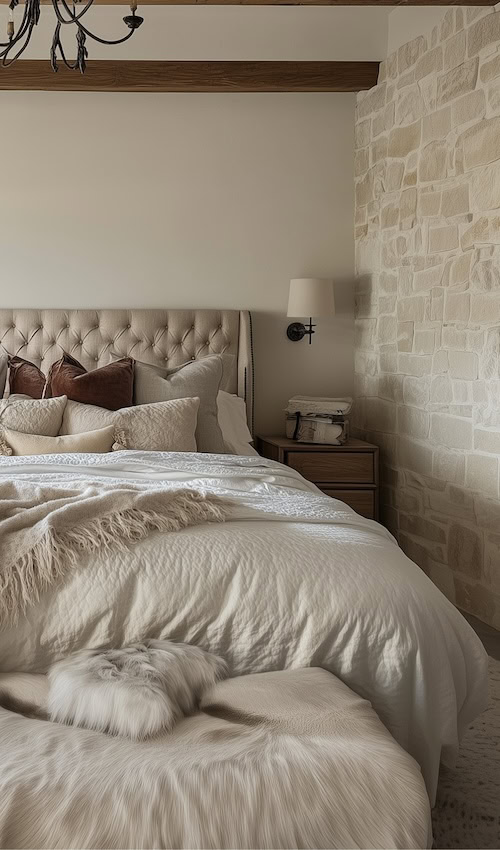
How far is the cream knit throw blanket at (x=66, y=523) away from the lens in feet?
6.30

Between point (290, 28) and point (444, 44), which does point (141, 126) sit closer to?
point (290, 28)

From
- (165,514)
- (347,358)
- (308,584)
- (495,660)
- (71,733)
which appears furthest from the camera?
(347,358)

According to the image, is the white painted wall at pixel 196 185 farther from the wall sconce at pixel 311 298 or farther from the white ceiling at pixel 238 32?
the wall sconce at pixel 311 298

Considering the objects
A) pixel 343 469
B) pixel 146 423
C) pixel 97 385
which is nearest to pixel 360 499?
pixel 343 469

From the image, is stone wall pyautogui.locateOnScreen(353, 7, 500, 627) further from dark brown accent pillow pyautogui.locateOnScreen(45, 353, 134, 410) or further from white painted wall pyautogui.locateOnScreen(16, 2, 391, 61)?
dark brown accent pillow pyautogui.locateOnScreen(45, 353, 134, 410)

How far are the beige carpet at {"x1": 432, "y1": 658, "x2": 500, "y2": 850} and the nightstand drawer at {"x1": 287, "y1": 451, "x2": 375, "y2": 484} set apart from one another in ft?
5.76

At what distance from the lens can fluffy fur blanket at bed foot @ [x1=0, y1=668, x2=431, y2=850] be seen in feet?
4.29

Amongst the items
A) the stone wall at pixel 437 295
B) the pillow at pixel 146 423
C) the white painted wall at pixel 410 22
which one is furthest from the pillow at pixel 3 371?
the white painted wall at pixel 410 22

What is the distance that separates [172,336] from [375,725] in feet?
10.1

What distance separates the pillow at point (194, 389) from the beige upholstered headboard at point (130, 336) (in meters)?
0.57

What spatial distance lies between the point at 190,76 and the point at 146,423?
2039 millimetres

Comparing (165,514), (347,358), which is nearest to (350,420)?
(347,358)

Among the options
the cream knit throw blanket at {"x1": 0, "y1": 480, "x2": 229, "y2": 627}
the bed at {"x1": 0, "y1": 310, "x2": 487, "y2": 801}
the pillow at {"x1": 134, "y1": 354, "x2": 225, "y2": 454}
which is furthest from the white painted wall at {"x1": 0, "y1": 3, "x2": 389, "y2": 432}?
the bed at {"x1": 0, "y1": 310, "x2": 487, "y2": 801}

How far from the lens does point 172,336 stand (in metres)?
4.43
